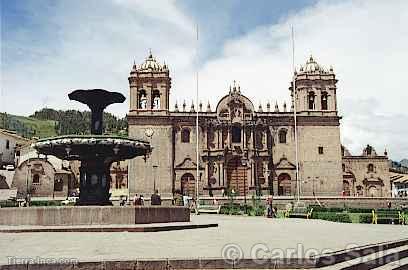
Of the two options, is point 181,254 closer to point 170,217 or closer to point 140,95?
point 170,217

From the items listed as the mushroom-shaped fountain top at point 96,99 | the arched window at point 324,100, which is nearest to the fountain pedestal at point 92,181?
the mushroom-shaped fountain top at point 96,99

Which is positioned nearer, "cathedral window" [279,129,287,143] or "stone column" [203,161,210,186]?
"stone column" [203,161,210,186]

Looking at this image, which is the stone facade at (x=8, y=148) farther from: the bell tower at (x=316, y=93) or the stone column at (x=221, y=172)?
the bell tower at (x=316, y=93)

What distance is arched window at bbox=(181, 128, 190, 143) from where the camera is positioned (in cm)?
4578

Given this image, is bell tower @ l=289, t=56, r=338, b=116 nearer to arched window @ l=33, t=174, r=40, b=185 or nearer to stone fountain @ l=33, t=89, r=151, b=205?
arched window @ l=33, t=174, r=40, b=185

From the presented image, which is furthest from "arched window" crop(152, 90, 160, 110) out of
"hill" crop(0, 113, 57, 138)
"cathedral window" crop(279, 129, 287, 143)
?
"hill" crop(0, 113, 57, 138)

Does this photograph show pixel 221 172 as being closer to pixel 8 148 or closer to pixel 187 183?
pixel 187 183

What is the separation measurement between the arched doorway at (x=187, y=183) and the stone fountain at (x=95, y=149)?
91.6 feet

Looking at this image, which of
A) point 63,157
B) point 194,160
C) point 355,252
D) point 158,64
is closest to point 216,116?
point 194,160

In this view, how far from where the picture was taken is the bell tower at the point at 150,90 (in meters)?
45.4

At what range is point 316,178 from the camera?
149 ft

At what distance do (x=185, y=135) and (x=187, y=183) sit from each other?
14.9 feet

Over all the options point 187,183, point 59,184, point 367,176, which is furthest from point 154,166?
point 367,176

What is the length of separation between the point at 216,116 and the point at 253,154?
5022mm
